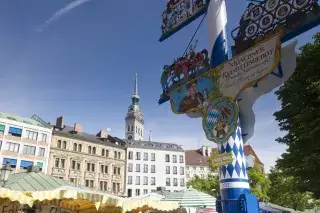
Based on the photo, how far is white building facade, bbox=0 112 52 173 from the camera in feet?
145

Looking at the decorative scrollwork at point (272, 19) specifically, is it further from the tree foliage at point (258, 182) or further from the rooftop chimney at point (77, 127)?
the rooftop chimney at point (77, 127)

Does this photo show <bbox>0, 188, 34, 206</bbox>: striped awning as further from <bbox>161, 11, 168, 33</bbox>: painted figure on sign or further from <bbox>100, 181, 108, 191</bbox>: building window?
<bbox>100, 181, 108, 191</bbox>: building window

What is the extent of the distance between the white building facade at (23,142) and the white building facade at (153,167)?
20210 millimetres

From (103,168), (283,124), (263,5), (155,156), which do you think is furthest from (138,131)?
(263,5)

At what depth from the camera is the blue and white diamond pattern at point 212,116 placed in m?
8.63

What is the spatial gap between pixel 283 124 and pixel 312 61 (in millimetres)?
3378

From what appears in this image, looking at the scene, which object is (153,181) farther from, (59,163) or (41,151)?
(41,151)

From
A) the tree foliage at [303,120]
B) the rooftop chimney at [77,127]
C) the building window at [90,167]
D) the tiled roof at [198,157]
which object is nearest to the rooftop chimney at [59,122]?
the rooftop chimney at [77,127]

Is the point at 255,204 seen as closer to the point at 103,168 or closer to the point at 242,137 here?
the point at 242,137

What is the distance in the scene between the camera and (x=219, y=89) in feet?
28.8

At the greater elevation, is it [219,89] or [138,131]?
[138,131]

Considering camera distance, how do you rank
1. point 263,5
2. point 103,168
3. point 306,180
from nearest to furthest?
point 263,5 < point 306,180 < point 103,168

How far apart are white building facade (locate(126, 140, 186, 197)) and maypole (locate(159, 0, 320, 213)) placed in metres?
56.4

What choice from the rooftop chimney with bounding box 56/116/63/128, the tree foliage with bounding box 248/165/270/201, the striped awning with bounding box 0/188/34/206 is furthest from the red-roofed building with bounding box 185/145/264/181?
the striped awning with bounding box 0/188/34/206
